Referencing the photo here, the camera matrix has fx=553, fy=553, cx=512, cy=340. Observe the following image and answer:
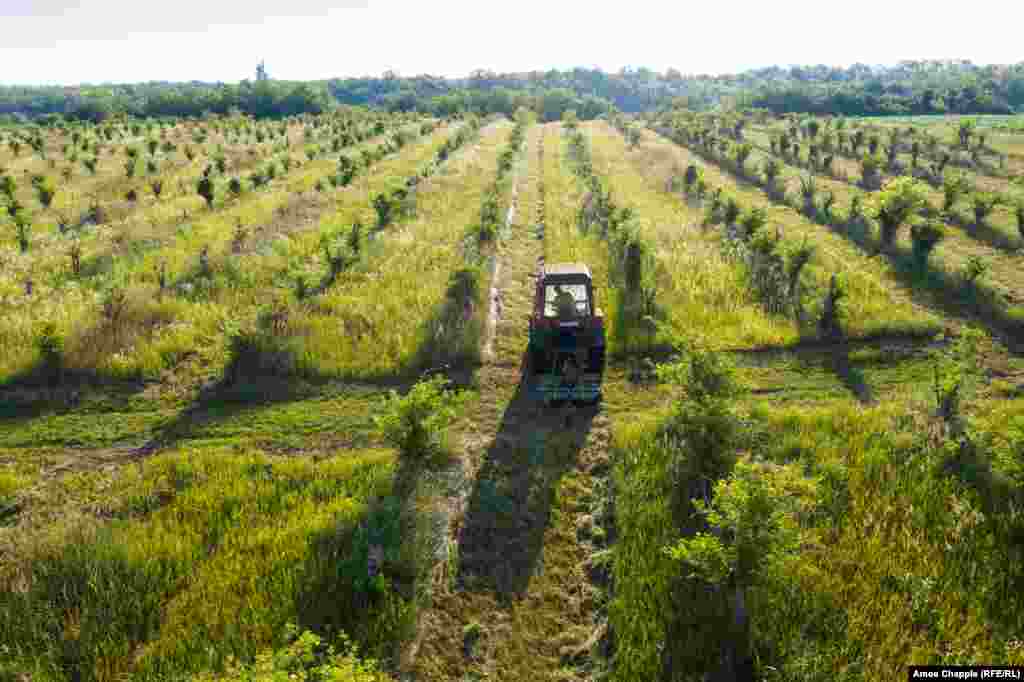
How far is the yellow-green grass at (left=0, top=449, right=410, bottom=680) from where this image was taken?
6219 mm

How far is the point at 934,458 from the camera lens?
30.1 ft

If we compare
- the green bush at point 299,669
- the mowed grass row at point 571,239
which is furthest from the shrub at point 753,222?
the green bush at point 299,669

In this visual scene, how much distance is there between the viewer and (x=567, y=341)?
11711mm

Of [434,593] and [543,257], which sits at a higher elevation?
[543,257]

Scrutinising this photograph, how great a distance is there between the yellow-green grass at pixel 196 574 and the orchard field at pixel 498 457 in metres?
0.04

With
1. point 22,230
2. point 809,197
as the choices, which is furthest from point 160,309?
point 809,197

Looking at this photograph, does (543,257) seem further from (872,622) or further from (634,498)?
(872,622)

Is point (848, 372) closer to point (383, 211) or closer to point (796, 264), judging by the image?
point (796, 264)

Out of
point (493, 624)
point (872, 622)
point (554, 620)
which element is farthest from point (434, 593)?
point (872, 622)

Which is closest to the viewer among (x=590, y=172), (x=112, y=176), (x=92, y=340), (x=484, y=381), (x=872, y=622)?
(x=872, y=622)

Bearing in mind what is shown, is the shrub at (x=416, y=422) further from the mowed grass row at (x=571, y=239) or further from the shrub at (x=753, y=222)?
the shrub at (x=753, y=222)

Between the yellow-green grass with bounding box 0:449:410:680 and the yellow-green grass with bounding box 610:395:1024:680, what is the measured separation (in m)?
3.17

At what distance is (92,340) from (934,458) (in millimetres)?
17985

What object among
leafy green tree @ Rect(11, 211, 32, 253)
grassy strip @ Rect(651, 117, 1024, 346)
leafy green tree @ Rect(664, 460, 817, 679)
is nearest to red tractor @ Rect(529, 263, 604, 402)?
leafy green tree @ Rect(664, 460, 817, 679)
